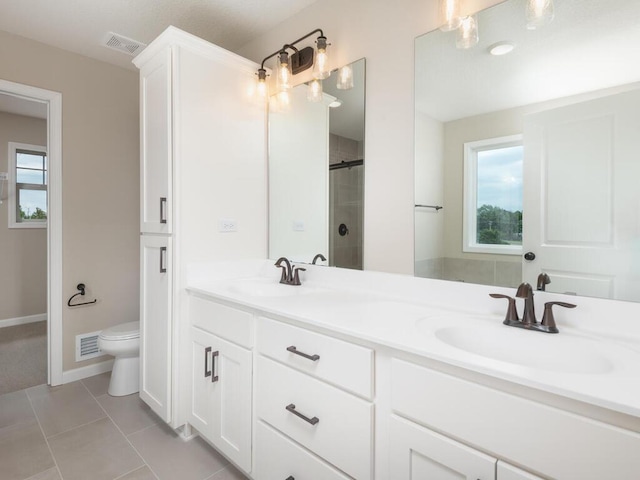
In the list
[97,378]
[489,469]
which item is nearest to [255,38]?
[489,469]

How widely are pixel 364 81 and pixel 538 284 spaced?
1249 mm

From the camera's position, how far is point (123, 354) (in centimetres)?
234

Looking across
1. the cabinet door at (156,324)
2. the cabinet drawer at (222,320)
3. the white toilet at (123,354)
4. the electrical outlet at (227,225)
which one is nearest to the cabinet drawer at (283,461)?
the cabinet drawer at (222,320)

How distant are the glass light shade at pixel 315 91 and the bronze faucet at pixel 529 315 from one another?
1450 mm

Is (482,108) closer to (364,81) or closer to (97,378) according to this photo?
(364,81)

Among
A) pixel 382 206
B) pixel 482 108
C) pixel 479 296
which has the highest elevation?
pixel 482 108

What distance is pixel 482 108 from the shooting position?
1.39 m

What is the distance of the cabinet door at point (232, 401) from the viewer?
58.5 inches

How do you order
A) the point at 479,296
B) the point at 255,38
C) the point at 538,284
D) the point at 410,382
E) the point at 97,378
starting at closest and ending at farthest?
the point at 410,382
the point at 538,284
the point at 479,296
the point at 255,38
the point at 97,378

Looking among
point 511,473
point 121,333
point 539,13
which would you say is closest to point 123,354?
point 121,333

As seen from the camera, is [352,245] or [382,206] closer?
[382,206]

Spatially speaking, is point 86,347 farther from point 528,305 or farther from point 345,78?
point 528,305

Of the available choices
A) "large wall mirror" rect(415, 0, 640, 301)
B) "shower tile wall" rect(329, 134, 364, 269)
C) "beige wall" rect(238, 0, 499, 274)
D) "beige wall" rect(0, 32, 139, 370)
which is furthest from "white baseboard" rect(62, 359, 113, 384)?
"large wall mirror" rect(415, 0, 640, 301)

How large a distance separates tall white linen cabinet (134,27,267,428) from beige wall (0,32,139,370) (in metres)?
0.88
